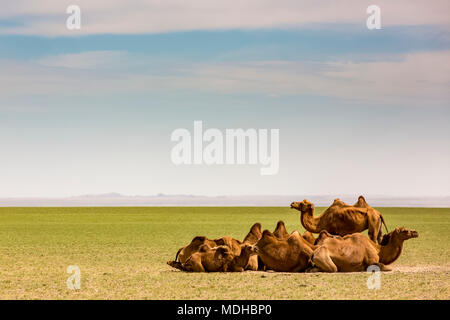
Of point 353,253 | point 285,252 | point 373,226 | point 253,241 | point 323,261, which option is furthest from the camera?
point 373,226

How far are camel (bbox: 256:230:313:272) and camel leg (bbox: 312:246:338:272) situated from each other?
271mm

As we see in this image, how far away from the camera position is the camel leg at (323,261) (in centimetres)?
1672

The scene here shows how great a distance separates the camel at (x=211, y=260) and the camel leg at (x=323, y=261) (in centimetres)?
194

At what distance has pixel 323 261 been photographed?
1670 centimetres

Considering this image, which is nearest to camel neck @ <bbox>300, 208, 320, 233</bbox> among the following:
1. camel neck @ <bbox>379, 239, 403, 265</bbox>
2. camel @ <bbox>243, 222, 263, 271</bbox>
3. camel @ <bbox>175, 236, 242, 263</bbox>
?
camel @ <bbox>243, 222, 263, 271</bbox>

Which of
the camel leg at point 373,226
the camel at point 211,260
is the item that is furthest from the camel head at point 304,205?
the camel at point 211,260

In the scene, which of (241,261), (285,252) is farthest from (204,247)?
(285,252)

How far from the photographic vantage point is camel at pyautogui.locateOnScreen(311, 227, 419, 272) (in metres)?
16.8

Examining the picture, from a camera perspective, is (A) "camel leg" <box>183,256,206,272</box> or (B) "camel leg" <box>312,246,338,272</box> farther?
(A) "camel leg" <box>183,256,206,272</box>

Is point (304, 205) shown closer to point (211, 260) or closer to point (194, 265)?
point (211, 260)

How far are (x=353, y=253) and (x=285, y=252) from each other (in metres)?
1.59

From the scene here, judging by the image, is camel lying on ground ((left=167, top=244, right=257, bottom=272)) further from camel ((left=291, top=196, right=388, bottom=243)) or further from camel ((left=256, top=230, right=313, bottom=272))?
camel ((left=291, top=196, right=388, bottom=243))
